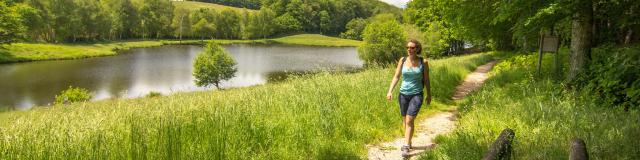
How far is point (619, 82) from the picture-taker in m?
8.09

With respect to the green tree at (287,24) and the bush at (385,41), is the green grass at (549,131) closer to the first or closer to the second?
the bush at (385,41)

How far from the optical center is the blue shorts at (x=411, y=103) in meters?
6.92

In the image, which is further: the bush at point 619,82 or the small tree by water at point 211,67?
A: the small tree by water at point 211,67

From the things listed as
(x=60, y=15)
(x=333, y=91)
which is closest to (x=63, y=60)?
(x=60, y=15)

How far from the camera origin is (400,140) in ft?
26.2

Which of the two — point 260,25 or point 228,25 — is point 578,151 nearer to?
point 228,25

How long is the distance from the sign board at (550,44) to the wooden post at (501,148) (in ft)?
29.7

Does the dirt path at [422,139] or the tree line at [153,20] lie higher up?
the tree line at [153,20]

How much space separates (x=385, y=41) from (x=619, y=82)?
152ft

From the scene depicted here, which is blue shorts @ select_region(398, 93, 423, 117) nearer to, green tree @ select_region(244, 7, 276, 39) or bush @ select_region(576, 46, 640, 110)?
bush @ select_region(576, 46, 640, 110)

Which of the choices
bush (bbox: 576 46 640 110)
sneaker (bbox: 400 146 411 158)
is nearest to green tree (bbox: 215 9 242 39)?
bush (bbox: 576 46 640 110)

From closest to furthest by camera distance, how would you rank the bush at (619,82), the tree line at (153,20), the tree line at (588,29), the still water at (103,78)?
the bush at (619,82)
the tree line at (588,29)
the still water at (103,78)
the tree line at (153,20)

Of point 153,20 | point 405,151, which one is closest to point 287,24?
point 153,20

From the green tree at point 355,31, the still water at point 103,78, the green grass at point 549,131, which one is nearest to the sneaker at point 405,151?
the green grass at point 549,131
